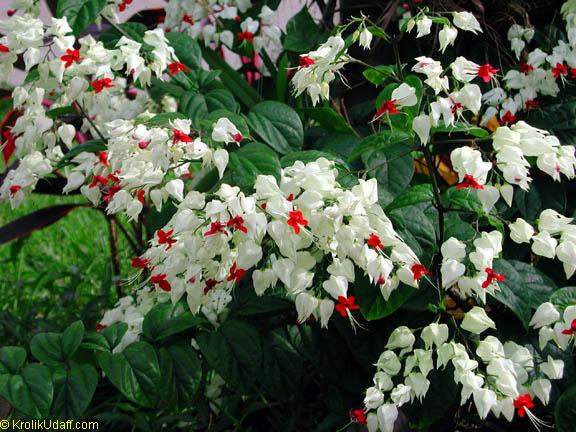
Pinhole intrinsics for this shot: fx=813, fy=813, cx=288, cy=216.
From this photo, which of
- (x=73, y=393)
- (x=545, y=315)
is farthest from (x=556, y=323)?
(x=73, y=393)

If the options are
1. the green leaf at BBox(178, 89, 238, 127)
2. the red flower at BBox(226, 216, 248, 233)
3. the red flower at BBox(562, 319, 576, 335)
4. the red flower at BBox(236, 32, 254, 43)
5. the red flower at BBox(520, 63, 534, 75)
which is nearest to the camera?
the red flower at BBox(226, 216, 248, 233)

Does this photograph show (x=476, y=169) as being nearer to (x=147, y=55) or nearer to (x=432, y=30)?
(x=147, y=55)

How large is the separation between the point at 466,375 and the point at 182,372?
44 cm

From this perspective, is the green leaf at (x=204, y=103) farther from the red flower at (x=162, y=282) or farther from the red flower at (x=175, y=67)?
the red flower at (x=162, y=282)

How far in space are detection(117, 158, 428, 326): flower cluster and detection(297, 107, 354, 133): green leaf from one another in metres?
0.39

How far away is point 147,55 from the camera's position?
1.50 metres

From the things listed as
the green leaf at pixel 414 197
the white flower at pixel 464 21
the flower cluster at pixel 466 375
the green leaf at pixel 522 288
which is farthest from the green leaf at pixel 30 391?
the white flower at pixel 464 21

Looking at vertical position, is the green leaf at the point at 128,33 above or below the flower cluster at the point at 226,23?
above

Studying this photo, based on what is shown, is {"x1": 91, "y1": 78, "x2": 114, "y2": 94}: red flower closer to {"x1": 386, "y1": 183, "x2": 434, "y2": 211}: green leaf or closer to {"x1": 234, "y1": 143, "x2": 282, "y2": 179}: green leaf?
{"x1": 234, "y1": 143, "x2": 282, "y2": 179}: green leaf

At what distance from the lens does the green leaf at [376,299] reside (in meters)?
1.18

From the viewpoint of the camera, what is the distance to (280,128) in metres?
1.45

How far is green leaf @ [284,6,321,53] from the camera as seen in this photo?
181 centimetres

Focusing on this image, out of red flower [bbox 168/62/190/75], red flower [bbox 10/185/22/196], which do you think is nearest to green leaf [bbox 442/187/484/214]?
red flower [bbox 168/62/190/75]

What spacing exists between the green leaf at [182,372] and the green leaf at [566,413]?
21.4 inches
